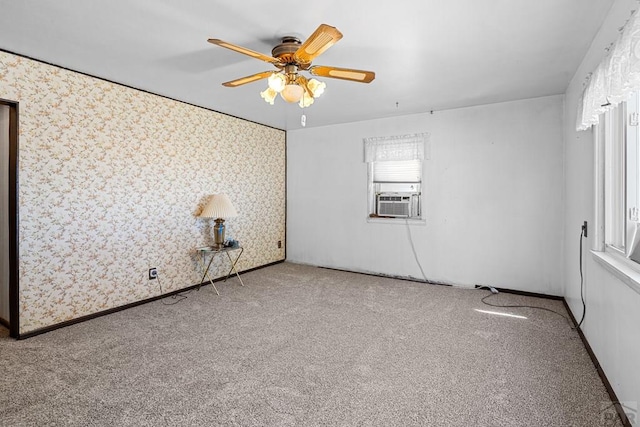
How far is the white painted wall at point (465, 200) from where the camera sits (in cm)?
362

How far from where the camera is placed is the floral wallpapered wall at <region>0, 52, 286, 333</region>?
8.57 feet

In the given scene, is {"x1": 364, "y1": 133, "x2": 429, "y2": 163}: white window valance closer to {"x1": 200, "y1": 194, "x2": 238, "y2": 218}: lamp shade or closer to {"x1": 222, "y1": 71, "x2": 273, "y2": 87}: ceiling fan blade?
{"x1": 200, "y1": 194, "x2": 238, "y2": 218}: lamp shade

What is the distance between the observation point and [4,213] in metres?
2.79

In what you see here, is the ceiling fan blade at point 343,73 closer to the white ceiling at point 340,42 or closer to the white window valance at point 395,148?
the white ceiling at point 340,42

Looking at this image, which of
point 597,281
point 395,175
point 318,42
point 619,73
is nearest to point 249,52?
point 318,42

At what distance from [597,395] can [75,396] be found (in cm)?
299

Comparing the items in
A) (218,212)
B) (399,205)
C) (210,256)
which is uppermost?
(399,205)

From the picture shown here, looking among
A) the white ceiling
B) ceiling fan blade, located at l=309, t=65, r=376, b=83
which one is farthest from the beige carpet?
the white ceiling

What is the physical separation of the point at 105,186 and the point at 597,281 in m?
4.13

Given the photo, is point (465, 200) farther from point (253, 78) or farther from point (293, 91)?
point (253, 78)

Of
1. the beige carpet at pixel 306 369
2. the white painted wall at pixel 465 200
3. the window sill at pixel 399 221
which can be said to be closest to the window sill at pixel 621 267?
the beige carpet at pixel 306 369

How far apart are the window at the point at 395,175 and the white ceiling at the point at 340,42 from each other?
1036 millimetres

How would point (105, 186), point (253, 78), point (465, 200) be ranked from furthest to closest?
point (465, 200) → point (105, 186) → point (253, 78)

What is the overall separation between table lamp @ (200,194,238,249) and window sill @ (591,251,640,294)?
3.40 m
